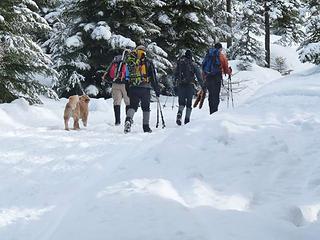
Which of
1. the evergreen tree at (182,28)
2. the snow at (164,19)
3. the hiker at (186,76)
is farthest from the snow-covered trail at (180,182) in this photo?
the evergreen tree at (182,28)

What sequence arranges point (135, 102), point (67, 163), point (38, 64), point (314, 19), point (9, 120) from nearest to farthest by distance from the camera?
point (67, 163)
point (135, 102)
point (9, 120)
point (38, 64)
point (314, 19)

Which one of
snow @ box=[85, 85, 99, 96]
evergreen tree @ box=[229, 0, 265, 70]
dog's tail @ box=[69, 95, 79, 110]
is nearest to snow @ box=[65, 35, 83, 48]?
snow @ box=[85, 85, 99, 96]

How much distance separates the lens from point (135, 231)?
4.14m

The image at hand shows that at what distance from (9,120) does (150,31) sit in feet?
30.5

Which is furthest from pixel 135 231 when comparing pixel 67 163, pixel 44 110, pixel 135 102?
pixel 44 110

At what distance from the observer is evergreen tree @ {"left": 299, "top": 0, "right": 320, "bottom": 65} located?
16.7 meters

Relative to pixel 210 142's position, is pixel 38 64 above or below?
above

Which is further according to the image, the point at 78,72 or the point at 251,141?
the point at 78,72

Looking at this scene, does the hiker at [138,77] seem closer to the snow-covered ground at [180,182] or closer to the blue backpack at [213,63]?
the snow-covered ground at [180,182]

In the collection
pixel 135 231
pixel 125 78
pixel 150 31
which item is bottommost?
pixel 135 231

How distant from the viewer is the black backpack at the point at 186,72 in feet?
38.0

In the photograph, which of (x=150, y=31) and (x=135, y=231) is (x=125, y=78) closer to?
(x=135, y=231)

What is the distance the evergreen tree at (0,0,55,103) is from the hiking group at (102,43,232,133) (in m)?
4.16

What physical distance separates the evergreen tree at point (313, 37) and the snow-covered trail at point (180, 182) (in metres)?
8.02
